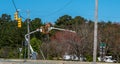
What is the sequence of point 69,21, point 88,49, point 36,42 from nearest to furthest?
1. point 88,49
2. point 36,42
3. point 69,21

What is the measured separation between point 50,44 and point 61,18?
53.8 m

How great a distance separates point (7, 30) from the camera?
130 meters

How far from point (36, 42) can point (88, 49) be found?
16732 millimetres

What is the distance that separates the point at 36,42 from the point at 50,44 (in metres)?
3.70

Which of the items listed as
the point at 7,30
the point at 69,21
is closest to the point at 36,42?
the point at 7,30

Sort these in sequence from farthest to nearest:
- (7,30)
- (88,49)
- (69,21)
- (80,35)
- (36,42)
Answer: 1. (69,21)
2. (7,30)
3. (36,42)
4. (80,35)
5. (88,49)

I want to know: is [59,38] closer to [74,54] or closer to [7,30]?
[74,54]

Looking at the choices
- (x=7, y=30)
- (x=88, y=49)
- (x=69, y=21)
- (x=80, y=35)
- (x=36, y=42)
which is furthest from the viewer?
(x=69, y=21)

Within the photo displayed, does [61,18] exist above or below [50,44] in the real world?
above

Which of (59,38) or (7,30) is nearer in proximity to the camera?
(59,38)

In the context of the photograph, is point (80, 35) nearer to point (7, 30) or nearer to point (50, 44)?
point (50, 44)

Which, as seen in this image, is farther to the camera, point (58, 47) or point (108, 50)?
point (58, 47)

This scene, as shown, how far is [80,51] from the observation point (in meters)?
81.5

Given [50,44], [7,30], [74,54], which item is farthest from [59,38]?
[7,30]
